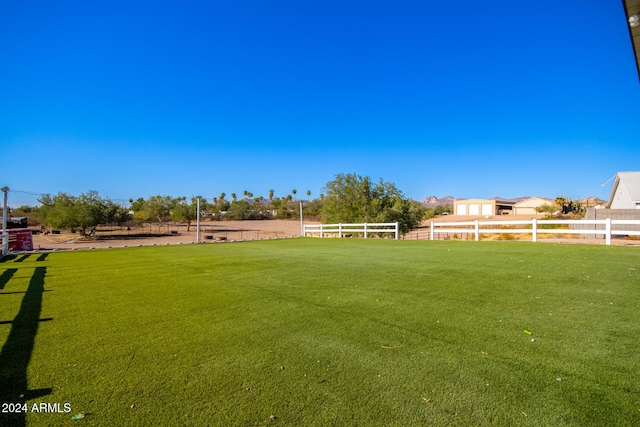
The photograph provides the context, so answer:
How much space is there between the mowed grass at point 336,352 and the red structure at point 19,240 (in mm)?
14803

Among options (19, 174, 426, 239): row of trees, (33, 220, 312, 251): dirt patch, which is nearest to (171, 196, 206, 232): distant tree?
(19, 174, 426, 239): row of trees

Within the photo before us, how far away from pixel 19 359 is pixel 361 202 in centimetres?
2735

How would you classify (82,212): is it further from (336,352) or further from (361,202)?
(336,352)

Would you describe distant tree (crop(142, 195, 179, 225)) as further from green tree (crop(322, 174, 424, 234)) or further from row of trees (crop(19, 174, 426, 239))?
green tree (crop(322, 174, 424, 234))

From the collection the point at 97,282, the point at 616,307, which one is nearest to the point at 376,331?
the point at 616,307

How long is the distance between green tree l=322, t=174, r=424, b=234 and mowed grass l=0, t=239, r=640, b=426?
23.1m

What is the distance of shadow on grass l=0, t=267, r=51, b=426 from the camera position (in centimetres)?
233

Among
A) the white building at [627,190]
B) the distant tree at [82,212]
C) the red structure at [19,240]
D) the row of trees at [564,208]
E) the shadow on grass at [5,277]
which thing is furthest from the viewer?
the row of trees at [564,208]

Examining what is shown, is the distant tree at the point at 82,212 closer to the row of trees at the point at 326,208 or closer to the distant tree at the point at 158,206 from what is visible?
the row of trees at the point at 326,208

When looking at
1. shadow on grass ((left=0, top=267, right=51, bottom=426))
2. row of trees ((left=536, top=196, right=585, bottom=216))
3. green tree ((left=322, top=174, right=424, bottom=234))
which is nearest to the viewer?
shadow on grass ((left=0, top=267, right=51, bottom=426))

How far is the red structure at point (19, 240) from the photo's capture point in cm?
1694

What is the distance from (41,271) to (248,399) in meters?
8.94

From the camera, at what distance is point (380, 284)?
571cm

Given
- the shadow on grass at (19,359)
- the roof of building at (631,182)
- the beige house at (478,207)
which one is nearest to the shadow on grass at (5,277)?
the shadow on grass at (19,359)
